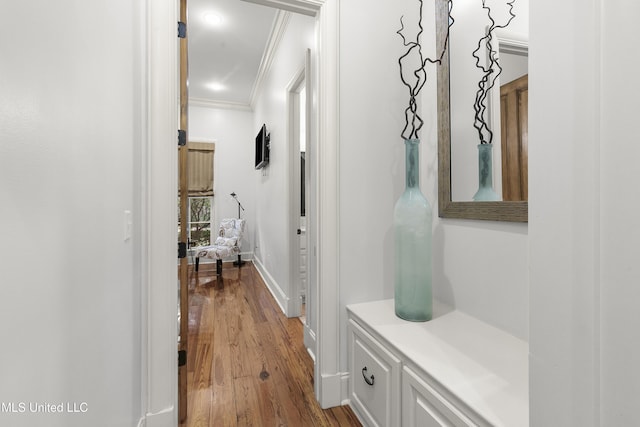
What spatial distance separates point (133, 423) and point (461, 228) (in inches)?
66.9

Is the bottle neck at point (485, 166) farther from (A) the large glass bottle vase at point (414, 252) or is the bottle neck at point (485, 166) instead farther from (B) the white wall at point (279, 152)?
(B) the white wall at point (279, 152)

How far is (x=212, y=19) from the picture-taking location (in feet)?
10.0

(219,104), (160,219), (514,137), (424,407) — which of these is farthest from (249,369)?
(219,104)

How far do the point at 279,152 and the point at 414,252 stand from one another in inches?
90.8

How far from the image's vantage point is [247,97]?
5.25 metres

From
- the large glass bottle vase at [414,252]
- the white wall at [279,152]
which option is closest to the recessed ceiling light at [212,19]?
the white wall at [279,152]

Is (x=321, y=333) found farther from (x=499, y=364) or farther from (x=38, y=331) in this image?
(x=38, y=331)

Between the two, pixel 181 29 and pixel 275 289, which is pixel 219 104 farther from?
pixel 181 29

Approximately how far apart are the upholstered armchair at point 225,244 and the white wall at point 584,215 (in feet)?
13.9

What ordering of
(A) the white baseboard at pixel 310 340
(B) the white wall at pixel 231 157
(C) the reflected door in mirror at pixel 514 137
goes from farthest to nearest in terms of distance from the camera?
1. (B) the white wall at pixel 231 157
2. (A) the white baseboard at pixel 310 340
3. (C) the reflected door in mirror at pixel 514 137

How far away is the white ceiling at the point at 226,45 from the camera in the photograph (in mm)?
2916

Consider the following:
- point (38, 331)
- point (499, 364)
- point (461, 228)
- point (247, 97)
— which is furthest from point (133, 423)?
point (247, 97)

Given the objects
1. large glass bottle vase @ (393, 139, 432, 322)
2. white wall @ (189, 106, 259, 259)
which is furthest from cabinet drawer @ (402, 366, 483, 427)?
white wall @ (189, 106, 259, 259)

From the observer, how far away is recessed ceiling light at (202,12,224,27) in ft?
9.75
